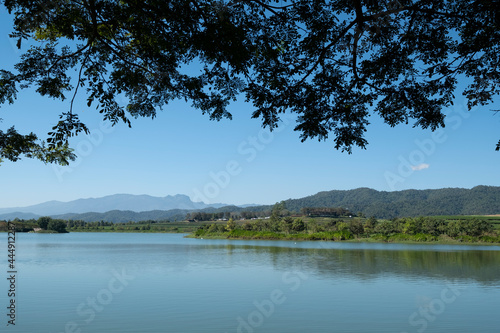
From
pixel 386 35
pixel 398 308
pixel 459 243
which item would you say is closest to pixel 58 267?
pixel 398 308

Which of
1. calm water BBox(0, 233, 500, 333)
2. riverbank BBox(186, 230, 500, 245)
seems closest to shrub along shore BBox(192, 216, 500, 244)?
riverbank BBox(186, 230, 500, 245)

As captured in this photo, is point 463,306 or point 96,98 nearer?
point 96,98

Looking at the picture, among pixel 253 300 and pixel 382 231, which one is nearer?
pixel 253 300

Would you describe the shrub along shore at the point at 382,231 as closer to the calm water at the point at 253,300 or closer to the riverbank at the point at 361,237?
the riverbank at the point at 361,237

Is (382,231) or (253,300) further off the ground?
(253,300)

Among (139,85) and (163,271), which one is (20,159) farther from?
(163,271)

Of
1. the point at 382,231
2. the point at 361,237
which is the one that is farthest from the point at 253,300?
the point at 361,237

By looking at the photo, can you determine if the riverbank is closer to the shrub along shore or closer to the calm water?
the shrub along shore

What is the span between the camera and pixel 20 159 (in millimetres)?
11758

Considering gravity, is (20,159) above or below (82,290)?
above

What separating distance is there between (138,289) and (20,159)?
21.3 metres

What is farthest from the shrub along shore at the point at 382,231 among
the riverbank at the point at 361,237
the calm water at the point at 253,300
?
the calm water at the point at 253,300

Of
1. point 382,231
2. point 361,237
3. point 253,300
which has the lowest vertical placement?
point 361,237

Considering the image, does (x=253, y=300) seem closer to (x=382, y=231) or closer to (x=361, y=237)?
(x=382, y=231)
